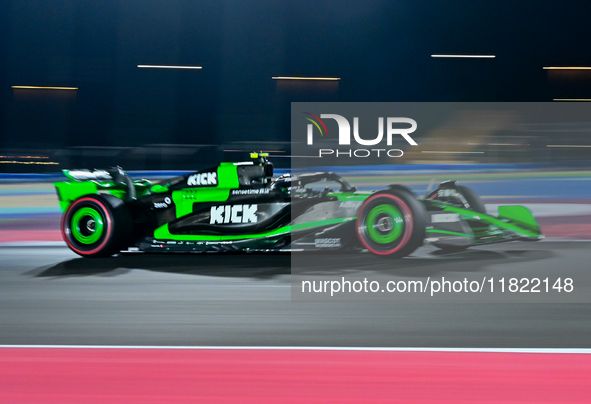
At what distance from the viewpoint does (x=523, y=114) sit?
9.70m

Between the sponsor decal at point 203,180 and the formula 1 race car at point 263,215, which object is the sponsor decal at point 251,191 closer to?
the formula 1 race car at point 263,215

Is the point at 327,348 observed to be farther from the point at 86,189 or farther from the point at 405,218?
the point at 86,189

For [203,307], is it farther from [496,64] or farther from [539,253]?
[496,64]

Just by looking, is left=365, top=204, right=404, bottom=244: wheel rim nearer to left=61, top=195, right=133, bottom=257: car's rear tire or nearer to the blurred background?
left=61, top=195, right=133, bottom=257: car's rear tire

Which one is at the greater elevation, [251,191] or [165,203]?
[251,191]

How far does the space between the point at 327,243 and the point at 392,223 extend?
0.62 meters

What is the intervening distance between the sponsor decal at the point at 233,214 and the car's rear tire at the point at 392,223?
99 cm

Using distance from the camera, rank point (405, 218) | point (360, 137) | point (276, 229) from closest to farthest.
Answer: point (405, 218) → point (276, 229) → point (360, 137)

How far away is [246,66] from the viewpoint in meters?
9.58

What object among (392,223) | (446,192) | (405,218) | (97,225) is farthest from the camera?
(446,192)

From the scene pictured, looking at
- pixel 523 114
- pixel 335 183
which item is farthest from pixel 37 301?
pixel 523 114

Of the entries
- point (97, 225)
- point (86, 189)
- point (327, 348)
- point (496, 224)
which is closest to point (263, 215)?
point (97, 225)

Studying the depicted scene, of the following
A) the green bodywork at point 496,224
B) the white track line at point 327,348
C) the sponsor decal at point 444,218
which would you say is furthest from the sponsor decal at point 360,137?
the white track line at point 327,348

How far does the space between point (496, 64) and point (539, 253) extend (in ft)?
17.2
